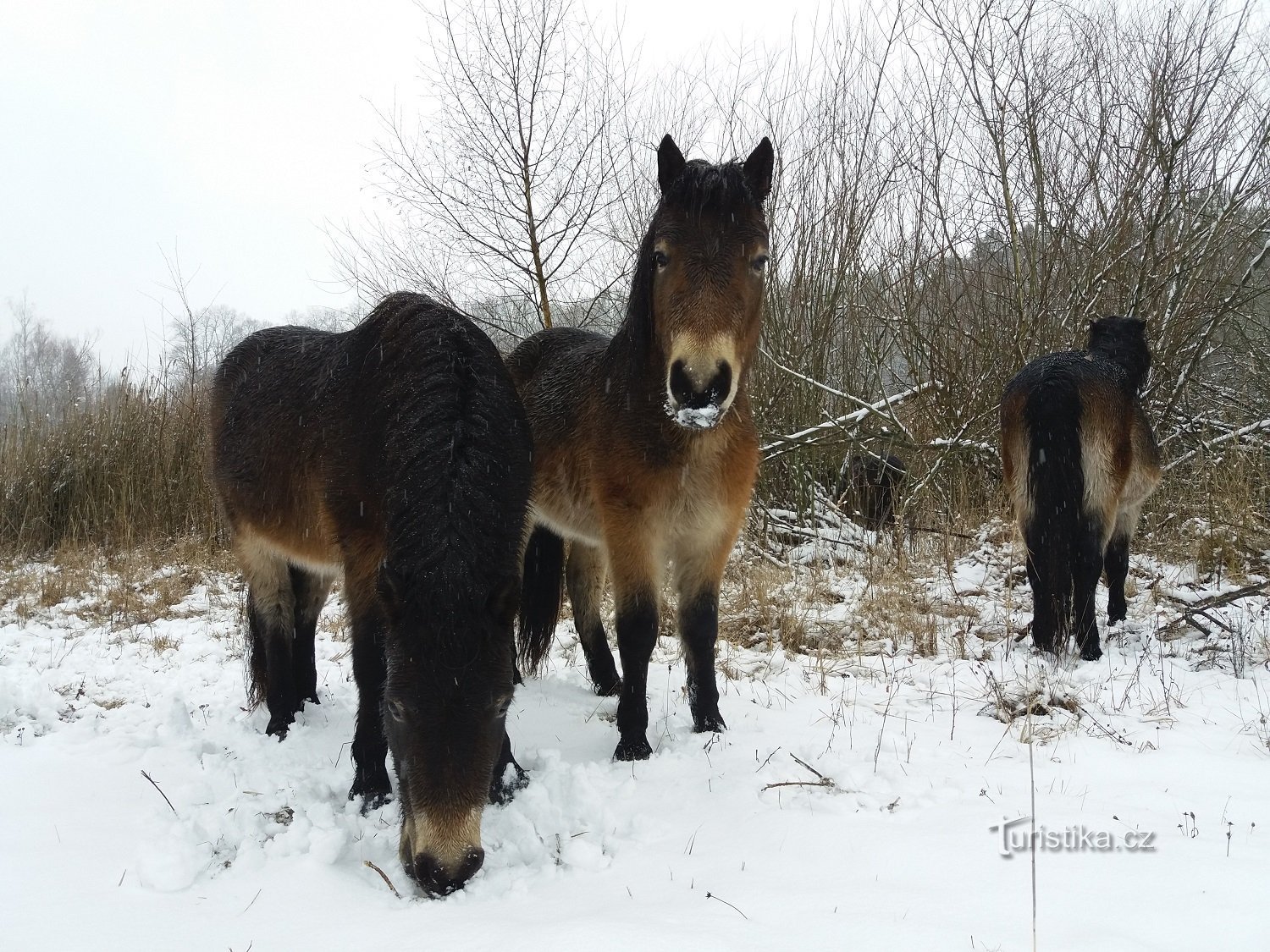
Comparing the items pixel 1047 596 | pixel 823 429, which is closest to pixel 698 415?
pixel 1047 596

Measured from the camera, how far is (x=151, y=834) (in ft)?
8.26

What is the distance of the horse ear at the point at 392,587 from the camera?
2213 mm

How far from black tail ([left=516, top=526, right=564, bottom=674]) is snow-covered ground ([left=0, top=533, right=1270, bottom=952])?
0.25 meters

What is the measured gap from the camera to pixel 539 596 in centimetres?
452

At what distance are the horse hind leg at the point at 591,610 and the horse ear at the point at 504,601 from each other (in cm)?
216

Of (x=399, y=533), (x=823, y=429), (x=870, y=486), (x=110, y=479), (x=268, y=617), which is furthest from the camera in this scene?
(x=110, y=479)

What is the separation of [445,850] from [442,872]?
58 millimetres

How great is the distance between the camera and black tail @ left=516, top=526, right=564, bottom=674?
4.43 m

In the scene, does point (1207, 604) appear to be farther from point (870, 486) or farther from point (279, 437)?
point (279, 437)

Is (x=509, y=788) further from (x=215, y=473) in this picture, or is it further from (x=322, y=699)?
(x=215, y=473)

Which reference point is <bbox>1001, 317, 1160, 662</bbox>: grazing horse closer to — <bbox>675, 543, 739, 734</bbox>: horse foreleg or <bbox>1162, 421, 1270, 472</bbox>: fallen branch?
<bbox>675, 543, 739, 734</bbox>: horse foreleg

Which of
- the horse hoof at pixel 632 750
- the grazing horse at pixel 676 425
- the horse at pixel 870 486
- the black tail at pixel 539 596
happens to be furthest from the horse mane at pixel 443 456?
the horse at pixel 870 486

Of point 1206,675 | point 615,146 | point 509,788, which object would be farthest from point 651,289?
point 615,146

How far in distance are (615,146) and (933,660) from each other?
7.83m
